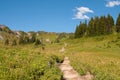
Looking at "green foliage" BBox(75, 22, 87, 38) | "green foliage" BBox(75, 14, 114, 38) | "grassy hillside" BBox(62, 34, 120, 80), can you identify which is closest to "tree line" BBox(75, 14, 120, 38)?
"green foliage" BBox(75, 14, 114, 38)

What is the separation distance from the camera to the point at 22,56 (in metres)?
17.4

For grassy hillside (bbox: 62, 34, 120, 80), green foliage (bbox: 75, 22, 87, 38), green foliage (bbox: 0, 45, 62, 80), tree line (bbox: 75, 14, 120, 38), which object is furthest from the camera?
green foliage (bbox: 75, 22, 87, 38)

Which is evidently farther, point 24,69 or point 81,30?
point 81,30

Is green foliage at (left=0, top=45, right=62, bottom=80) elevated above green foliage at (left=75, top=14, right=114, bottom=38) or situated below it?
below

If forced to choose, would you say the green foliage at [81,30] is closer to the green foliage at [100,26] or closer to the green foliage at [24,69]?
the green foliage at [100,26]

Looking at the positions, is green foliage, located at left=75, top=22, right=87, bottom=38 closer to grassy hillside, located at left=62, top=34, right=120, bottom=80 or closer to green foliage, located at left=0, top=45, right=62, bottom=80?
grassy hillside, located at left=62, top=34, right=120, bottom=80

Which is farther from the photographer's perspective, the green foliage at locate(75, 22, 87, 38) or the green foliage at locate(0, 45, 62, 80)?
the green foliage at locate(75, 22, 87, 38)

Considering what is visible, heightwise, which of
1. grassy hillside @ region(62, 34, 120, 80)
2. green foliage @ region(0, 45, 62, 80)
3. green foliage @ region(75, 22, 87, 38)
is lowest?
grassy hillside @ region(62, 34, 120, 80)

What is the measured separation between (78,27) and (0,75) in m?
141

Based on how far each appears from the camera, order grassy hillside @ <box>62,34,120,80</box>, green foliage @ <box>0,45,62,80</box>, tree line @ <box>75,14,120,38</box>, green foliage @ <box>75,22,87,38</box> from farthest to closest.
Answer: green foliage @ <box>75,22,87,38</box>, tree line @ <box>75,14,120,38</box>, grassy hillside @ <box>62,34,120,80</box>, green foliage @ <box>0,45,62,80</box>

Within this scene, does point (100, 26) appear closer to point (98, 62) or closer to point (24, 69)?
point (98, 62)

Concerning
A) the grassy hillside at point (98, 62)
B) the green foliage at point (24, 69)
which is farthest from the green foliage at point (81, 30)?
the green foliage at point (24, 69)

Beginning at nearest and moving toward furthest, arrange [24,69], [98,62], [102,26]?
[24,69] → [98,62] → [102,26]

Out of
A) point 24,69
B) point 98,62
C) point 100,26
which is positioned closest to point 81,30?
point 100,26
